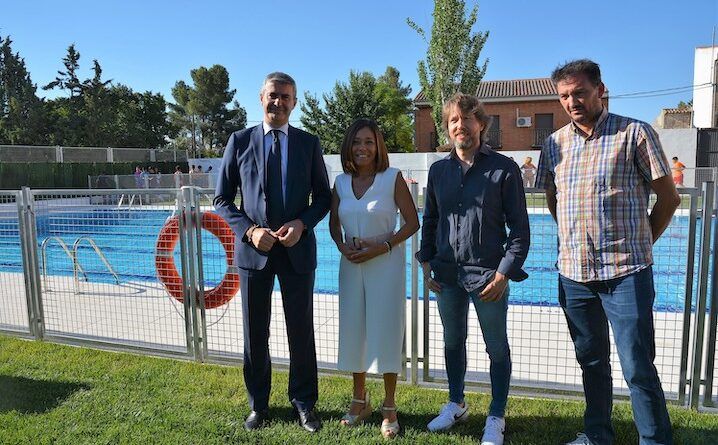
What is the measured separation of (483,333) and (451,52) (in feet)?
75.4

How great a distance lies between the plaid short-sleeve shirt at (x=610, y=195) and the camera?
2111 millimetres

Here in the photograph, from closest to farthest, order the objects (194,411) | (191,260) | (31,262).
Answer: (194,411), (191,260), (31,262)

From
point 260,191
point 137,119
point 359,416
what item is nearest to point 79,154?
point 137,119

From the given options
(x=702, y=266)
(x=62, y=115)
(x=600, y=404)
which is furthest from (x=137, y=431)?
(x=62, y=115)

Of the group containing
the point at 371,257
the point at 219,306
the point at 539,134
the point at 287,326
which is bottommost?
the point at 219,306

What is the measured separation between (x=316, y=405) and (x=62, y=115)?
140 ft

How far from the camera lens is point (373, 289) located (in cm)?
270

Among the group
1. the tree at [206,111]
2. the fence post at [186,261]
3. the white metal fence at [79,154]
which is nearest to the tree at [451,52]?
the white metal fence at [79,154]

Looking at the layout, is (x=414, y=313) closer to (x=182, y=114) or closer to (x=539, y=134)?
(x=539, y=134)

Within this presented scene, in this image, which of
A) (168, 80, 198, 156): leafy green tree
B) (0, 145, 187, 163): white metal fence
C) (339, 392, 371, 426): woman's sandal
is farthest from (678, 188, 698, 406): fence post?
(168, 80, 198, 156): leafy green tree

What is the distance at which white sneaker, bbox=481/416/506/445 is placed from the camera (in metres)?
2.54

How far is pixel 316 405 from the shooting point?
3.07 metres

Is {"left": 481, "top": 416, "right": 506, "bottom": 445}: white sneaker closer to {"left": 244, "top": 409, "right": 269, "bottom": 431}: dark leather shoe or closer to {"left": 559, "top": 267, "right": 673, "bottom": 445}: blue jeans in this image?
{"left": 559, "top": 267, "right": 673, "bottom": 445}: blue jeans

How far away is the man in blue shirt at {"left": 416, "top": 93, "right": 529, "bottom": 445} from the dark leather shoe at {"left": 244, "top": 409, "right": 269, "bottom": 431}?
1.16 m
